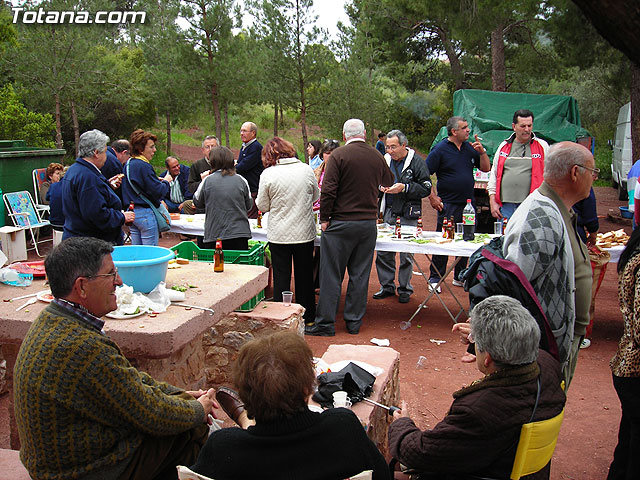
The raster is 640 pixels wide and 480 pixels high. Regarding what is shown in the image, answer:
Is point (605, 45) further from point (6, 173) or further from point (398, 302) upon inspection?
point (6, 173)

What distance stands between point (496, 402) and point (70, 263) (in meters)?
1.74

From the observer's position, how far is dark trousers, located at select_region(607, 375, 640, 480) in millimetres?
2936

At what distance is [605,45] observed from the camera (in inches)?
494

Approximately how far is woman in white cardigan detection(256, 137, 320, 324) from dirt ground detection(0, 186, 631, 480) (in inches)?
33.3

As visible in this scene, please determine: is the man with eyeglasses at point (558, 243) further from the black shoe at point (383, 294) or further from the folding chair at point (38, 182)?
the folding chair at point (38, 182)

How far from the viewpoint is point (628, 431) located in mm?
3121

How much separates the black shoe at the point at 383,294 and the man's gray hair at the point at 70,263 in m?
5.22

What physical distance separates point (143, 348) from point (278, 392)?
117cm

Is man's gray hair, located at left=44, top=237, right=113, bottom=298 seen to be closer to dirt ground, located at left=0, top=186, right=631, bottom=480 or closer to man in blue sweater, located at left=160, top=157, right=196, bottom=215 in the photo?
dirt ground, located at left=0, top=186, right=631, bottom=480

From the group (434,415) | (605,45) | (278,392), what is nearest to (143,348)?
(278,392)

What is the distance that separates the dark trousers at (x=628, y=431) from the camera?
2.94 m

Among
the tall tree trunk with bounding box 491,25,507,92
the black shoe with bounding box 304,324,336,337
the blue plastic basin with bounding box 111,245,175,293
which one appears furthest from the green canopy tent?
the blue plastic basin with bounding box 111,245,175,293

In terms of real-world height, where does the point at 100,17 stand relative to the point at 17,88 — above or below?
above

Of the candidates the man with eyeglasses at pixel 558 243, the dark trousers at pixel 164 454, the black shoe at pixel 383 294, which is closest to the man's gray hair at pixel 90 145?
the dark trousers at pixel 164 454
